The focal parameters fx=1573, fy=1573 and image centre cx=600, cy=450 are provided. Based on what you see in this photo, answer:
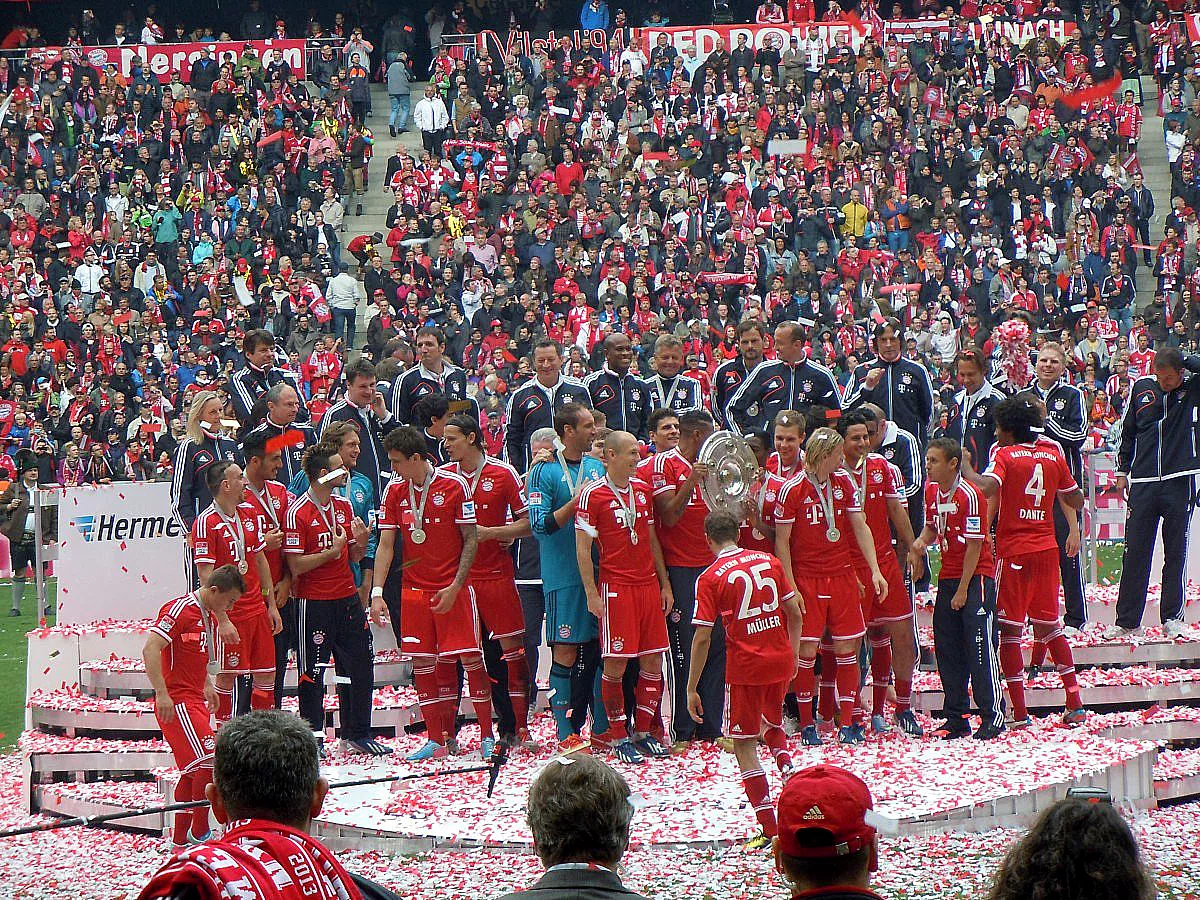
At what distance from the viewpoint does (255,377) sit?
1151cm

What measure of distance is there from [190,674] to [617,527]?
2.39m

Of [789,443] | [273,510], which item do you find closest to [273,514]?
[273,510]

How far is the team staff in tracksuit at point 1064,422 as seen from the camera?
10.9m

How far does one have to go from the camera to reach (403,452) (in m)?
8.84

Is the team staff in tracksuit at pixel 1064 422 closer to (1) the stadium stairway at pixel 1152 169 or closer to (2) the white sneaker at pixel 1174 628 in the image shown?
(2) the white sneaker at pixel 1174 628

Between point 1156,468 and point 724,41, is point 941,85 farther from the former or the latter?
point 1156,468

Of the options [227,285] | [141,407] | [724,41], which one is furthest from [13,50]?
[724,41]

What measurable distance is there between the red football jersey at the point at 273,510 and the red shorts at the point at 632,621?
1894 mm

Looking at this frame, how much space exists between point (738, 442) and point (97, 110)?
2085 cm

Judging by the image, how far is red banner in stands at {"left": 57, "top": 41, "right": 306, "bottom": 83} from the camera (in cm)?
2803

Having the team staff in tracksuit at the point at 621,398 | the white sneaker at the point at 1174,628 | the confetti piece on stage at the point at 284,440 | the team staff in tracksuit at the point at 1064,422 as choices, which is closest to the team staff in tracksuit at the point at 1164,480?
the white sneaker at the point at 1174,628

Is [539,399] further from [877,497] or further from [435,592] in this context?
[877,497]

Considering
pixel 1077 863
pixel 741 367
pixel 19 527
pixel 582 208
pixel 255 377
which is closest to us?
pixel 1077 863

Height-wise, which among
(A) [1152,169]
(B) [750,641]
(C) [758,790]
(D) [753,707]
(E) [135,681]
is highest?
(A) [1152,169]
